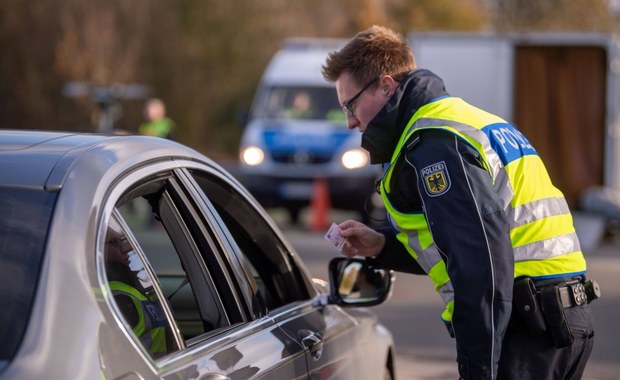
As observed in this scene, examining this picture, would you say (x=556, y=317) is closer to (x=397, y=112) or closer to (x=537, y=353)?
(x=537, y=353)

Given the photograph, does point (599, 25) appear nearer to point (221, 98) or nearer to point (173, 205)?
point (221, 98)

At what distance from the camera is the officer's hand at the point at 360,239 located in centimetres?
411

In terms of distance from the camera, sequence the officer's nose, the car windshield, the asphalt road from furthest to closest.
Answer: the asphalt road, the officer's nose, the car windshield

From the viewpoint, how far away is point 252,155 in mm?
17547

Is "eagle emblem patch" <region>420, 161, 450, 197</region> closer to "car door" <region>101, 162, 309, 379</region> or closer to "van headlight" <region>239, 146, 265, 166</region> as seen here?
"car door" <region>101, 162, 309, 379</region>

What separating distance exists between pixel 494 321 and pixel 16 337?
134cm

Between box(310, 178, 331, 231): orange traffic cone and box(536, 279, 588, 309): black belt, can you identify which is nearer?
box(536, 279, 588, 309): black belt

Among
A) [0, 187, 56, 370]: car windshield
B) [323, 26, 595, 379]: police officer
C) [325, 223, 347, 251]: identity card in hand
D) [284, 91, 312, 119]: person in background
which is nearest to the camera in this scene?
[0, 187, 56, 370]: car windshield

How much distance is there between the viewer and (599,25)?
33.2m

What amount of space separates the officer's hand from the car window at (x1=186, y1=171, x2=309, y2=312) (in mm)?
252

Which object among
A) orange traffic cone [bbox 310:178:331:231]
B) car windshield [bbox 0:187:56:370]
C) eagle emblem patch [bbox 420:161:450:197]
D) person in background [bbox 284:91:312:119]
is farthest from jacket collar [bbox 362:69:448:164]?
person in background [bbox 284:91:312:119]

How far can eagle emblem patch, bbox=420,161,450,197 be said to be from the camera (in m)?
3.43

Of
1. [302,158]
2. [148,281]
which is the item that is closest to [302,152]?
[302,158]

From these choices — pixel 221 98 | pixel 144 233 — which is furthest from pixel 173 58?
pixel 144 233
